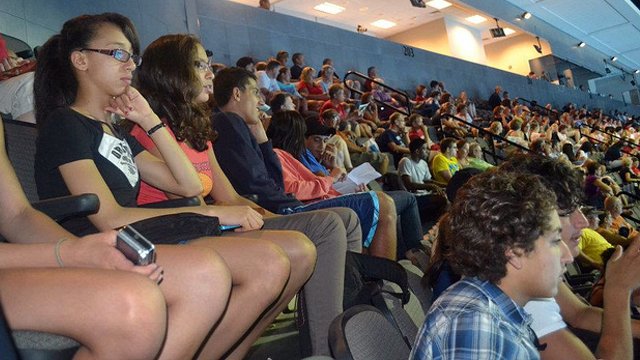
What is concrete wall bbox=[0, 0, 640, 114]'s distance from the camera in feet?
15.3

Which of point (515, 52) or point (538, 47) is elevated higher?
point (538, 47)

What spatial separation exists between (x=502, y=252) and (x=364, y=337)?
391 millimetres

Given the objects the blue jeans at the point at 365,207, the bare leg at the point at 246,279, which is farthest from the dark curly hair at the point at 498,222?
the blue jeans at the point at 365,207

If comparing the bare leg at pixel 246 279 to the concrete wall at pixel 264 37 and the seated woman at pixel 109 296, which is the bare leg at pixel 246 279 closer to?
the seated woman at pixel 109 296

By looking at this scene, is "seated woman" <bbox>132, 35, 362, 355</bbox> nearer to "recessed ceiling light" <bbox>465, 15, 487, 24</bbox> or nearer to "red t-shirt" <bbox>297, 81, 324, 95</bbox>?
"red t-shirt" <bbox>297, 81, 324, 95</bbox>

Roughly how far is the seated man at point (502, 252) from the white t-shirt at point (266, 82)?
17.8 ft

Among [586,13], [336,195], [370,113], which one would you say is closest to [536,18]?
[586,13]

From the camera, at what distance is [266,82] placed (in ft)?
22.1

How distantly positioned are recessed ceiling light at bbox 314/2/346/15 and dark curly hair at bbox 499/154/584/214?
11.7m

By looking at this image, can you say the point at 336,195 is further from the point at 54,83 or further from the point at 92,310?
the point at 92,310

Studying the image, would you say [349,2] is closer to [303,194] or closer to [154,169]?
[303,194]

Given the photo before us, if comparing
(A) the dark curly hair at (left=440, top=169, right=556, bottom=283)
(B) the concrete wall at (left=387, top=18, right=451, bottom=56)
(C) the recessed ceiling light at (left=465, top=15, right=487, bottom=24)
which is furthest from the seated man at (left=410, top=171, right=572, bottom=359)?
(C) the recessed ceiling light at (left=465, top=15, right=487, bottom=24)

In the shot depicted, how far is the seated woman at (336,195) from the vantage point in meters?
2.40

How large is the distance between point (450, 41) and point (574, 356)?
14.5 metres
